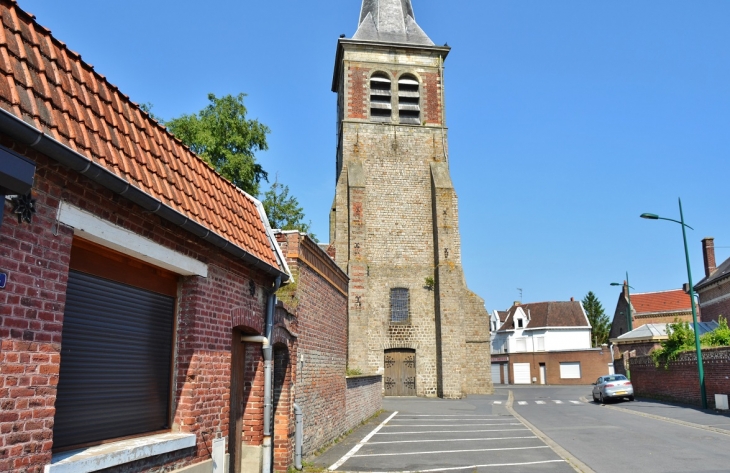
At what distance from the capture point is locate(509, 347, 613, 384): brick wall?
178 ft

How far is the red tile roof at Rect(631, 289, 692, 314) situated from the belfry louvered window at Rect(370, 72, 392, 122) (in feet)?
111

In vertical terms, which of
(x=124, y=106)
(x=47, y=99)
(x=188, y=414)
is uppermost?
(x=124, y=106)

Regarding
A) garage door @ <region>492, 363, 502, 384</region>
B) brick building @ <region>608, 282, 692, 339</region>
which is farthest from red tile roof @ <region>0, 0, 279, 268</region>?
garage door @ <region>492, 363, 502, 384</region>

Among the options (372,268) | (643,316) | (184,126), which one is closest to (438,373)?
(372,268)

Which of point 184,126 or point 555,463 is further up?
point 184,126

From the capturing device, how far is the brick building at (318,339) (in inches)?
384

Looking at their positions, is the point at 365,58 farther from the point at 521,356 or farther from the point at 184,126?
the point at 521,356

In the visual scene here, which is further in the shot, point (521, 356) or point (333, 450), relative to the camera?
point (521, 356)

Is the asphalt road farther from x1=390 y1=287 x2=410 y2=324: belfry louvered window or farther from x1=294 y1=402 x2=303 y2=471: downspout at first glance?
x1=390 y1=287 x2=410 y2=324: belfry louvered window

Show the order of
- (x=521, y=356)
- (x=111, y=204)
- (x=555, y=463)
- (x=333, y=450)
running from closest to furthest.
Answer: (x=111, y=204)
(x=555, y=463)
(x=333, y=450)
(x=521, y=356)

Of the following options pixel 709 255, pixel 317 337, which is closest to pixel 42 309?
pixel 317 337

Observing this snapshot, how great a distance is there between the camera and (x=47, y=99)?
420 centimetres

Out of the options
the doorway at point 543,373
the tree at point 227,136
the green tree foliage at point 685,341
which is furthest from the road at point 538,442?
the doorway at point 543,373

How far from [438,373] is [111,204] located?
25.8 m
